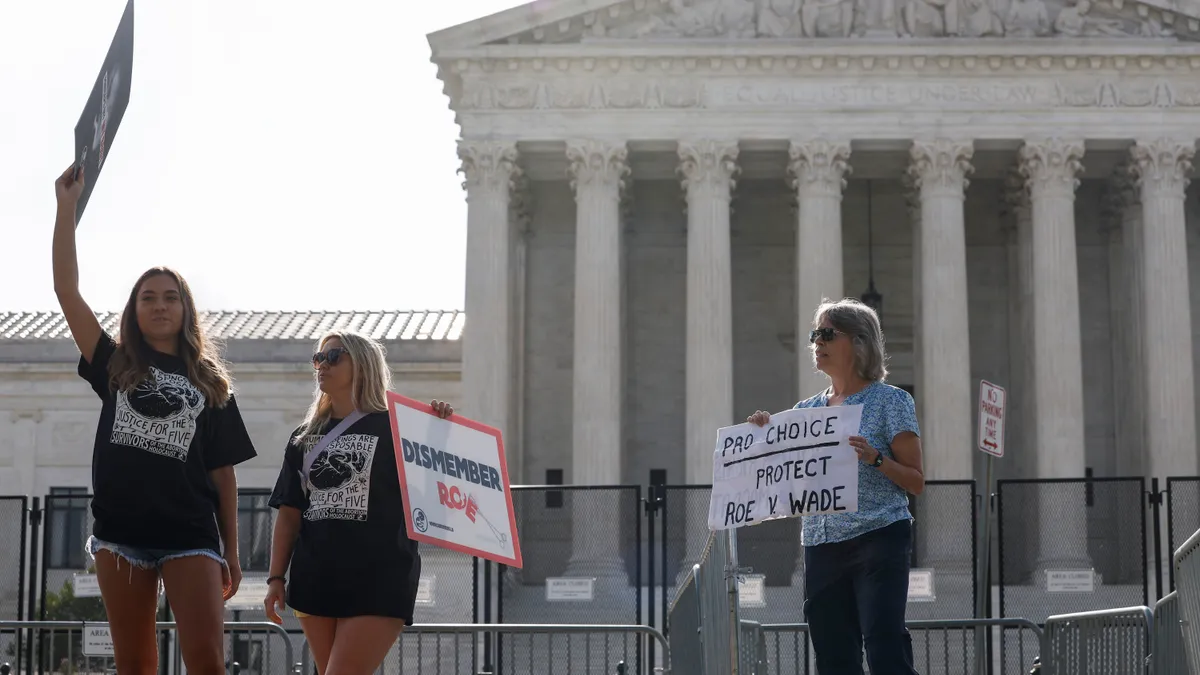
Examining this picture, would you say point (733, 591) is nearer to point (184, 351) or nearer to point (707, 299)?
point (184, 351)

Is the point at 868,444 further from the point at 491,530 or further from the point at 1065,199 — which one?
the point at 1065,199

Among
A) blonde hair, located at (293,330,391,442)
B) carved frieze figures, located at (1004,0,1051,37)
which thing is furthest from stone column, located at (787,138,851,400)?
blonde hair, located at (293,330,391,442)

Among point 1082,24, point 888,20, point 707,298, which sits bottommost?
point 707,298

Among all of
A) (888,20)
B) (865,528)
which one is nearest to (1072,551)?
(888,20)

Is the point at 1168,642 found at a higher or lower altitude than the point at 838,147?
lower

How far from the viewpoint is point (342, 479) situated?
9.41 metres

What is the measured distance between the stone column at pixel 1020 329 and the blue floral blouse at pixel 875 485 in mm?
30712

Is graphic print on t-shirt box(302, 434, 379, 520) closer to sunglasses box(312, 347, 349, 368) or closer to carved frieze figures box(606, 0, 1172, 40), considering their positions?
sunglasses box(312, 347, 349, 368)

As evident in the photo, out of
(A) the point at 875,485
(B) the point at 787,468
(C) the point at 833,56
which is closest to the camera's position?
(A) the point at 875,485

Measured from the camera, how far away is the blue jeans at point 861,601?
9.31 meters

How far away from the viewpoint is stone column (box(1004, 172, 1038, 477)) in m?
41.6

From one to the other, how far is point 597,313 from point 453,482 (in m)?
29.3

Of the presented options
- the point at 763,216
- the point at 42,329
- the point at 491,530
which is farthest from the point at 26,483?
the point at 491,530

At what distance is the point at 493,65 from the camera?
3975 cm
